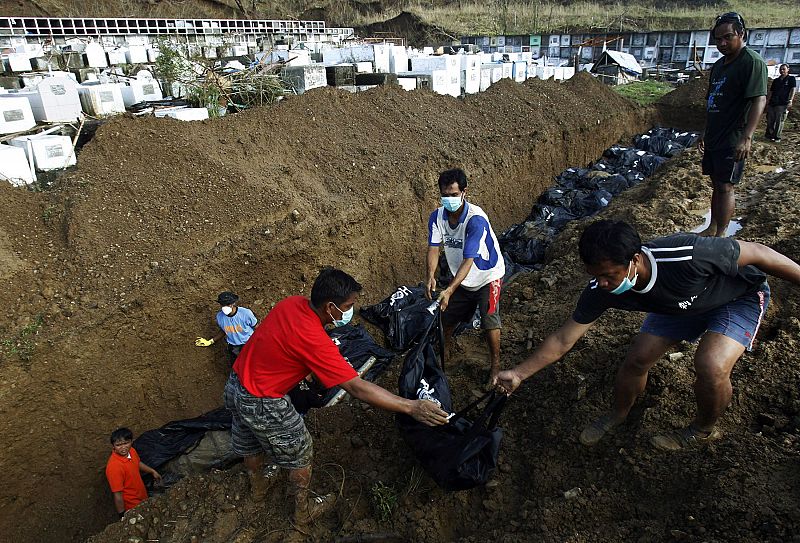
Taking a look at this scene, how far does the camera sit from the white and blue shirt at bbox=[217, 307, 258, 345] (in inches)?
194

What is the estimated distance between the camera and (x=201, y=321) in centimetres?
527

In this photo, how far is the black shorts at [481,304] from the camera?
4.05 metres

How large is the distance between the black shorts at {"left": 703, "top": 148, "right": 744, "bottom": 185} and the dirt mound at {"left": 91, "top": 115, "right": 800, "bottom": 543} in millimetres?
828

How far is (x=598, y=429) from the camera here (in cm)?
305

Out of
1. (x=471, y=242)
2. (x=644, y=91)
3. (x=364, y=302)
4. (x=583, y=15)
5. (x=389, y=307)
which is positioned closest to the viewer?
(x=471, y=242)

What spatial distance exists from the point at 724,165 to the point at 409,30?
34233 mm

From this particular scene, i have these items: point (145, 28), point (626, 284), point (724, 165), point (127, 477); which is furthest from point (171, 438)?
point (145, 28)

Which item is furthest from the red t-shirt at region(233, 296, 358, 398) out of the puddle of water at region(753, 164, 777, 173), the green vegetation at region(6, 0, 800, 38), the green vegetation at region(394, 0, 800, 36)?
the green vegetation at region(394, 0, 800, 36)

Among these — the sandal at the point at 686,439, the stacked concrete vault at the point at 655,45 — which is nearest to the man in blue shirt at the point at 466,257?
the sandal at the point at 686,439

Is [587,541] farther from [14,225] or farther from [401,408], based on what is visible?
[14,225]

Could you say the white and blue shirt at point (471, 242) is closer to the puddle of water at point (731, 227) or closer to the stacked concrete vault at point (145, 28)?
the puddle of water at point (731, 227)

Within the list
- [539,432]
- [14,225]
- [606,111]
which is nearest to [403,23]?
[606,111]

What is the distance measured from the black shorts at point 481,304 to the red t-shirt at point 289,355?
178cm

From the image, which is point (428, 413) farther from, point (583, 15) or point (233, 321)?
point (583, 15)
